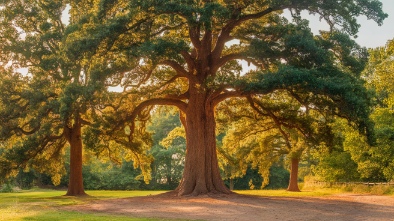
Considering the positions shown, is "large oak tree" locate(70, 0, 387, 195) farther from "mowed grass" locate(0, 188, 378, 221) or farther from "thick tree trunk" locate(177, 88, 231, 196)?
"mowed grass" locate(0, 188, 378, 221)

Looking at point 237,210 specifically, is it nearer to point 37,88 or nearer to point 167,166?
point 37,88

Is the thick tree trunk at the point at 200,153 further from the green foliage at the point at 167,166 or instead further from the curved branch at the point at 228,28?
the green foliage at the point at 167,166

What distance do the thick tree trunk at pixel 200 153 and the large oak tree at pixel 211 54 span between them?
0.06 metres

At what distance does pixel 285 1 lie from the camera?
74.8 ft

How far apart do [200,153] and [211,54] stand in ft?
18.6

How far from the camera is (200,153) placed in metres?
26.4

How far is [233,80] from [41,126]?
14469 millimetres

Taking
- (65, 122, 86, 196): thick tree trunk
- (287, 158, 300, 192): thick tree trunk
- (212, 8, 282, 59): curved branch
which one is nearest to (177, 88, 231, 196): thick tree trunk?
(212, 8, 282, 59): curved branch

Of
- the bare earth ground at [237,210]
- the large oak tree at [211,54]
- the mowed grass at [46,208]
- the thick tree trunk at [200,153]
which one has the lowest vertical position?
the bare earth ground at [237,210]

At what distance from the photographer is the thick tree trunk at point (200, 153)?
25.9m

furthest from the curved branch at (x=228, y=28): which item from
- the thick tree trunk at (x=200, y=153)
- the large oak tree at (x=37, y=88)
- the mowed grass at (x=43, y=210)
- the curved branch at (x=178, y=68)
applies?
the mowed grass at (x=43, y=210)

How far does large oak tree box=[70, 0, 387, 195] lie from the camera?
70.0ft

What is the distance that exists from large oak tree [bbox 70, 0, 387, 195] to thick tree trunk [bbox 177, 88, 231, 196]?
0.06 m

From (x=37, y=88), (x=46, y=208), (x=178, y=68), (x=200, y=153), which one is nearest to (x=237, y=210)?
(x=200, y=153)
